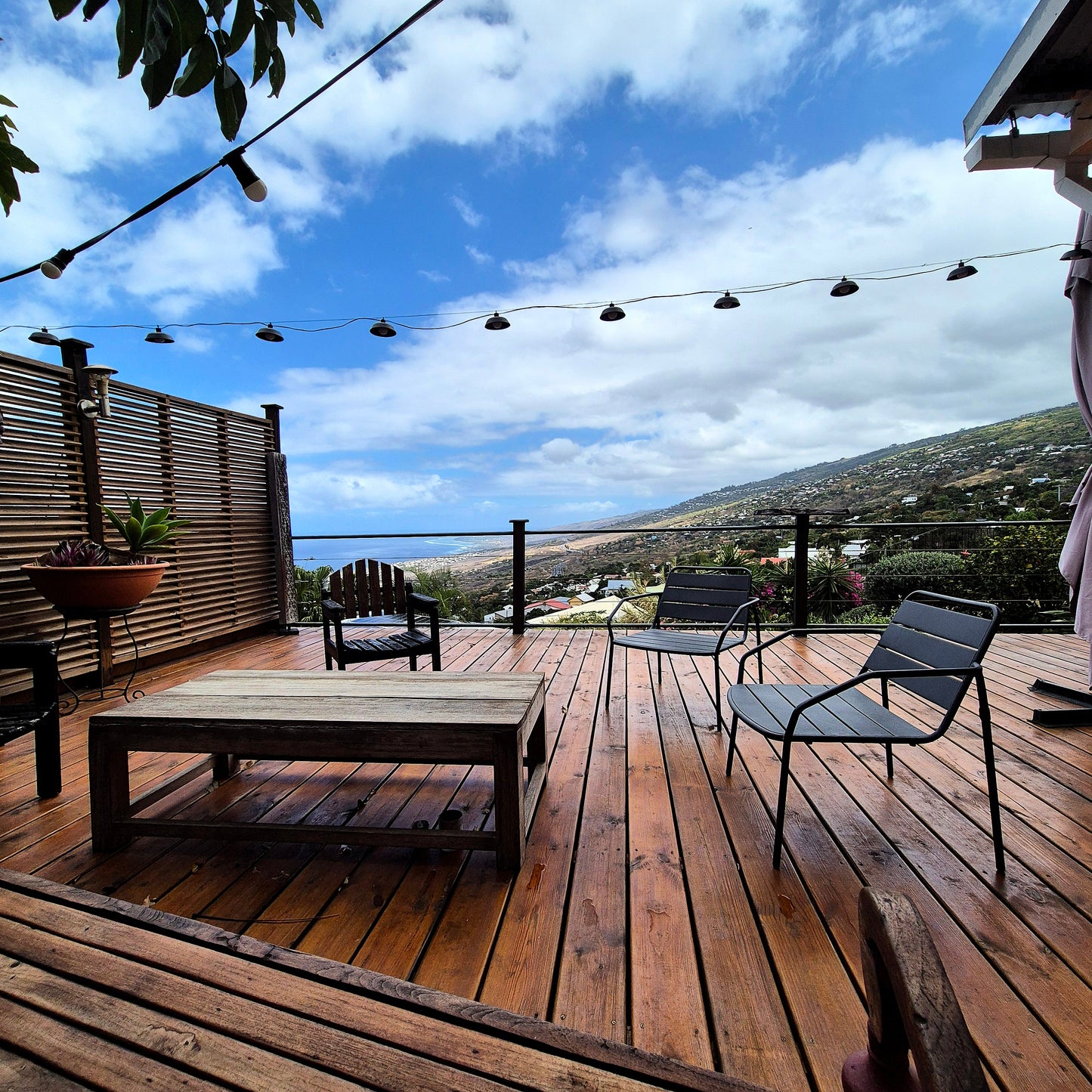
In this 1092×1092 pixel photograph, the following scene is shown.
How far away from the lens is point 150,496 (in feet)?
13.8

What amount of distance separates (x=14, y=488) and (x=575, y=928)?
150 inches

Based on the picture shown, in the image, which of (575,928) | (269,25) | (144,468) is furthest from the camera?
(144,468)

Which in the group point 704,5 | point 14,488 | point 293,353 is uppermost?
point 704,5

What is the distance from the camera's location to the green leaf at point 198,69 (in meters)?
1.08

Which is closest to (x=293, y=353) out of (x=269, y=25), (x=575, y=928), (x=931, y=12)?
(x=269, y=25)

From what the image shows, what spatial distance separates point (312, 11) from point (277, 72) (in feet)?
0.43

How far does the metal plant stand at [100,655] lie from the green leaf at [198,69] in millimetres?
2770

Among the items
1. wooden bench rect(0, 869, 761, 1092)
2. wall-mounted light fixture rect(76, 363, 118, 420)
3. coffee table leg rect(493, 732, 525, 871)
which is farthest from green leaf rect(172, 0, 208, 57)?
wall-mounted light fixture rect(76, 363, 118, 420)

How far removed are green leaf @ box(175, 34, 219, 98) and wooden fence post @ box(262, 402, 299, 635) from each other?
4.83m

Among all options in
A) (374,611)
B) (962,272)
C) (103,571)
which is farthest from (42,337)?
(962,272)

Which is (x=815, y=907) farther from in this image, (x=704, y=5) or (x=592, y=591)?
(x=704, y=5)

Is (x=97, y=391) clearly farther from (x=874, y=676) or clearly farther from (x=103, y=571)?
(x=874, y=676)

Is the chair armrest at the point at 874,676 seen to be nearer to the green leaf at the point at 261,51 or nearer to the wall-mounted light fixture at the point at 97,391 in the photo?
the green leaf at the point at 261,51

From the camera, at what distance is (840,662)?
3.86m
